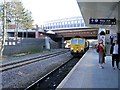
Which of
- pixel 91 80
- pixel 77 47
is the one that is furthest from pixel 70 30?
pixel 91 80

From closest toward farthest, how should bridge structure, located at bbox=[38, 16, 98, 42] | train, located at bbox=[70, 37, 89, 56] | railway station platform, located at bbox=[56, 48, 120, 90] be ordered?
railway station platform, located at bbox=[56, 48, 120, 90]
train, located at bbox=[70, 37, 89, 56]
bridge structure, located at bbox=[38, 16, 98, 42]

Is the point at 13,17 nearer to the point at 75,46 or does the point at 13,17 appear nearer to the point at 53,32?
the point at 75,46

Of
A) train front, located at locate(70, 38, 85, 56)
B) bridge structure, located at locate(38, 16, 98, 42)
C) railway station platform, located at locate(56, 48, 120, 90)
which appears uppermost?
bridge structure, located at locate(38, 16, 98, 42)

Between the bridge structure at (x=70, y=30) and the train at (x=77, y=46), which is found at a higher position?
the bridge structure at (x=70, y=30)

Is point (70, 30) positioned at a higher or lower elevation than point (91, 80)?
higher

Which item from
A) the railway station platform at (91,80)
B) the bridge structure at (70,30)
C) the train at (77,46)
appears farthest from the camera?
the bridge structure at (70,30)

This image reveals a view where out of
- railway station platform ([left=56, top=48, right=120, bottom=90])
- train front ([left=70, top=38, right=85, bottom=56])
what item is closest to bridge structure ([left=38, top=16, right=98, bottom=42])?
train front ([left=70, top=38, right=85, bottom=56])

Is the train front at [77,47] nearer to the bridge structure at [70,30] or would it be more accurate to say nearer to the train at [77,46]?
the train at [77,46]

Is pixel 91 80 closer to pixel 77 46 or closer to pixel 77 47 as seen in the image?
pixel 77 47

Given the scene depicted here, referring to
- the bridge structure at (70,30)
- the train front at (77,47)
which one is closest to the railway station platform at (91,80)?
the train front at (77,47)

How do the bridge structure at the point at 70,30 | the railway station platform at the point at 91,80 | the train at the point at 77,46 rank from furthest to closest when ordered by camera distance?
the bridge structure at the point at 70,30 → the train at the point at 77,46 → the railway station platform at the point at 91,80

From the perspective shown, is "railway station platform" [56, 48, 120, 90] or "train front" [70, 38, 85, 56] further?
"train front" [70, 38, 85, 56]

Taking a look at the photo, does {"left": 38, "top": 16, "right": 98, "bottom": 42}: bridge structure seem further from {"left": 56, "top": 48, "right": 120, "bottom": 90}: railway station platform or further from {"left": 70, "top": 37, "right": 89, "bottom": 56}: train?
{"left": 56, "top": 48, "right": 120, "bottom": 90}: railway station platform

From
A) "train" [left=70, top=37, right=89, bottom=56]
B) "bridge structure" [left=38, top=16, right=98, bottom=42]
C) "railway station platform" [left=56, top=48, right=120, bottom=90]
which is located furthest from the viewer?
"bridge structure" [left=38, top=16, right=98, bottom=42]
